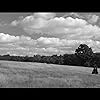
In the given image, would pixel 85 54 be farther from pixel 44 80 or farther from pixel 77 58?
pixel 44 80

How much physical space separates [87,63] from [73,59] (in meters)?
1.76

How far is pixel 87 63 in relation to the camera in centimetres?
2273

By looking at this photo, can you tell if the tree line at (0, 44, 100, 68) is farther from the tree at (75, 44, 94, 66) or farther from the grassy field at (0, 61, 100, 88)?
the grassy field at (0, 61, 100, 88)

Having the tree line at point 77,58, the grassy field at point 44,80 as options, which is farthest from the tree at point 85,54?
the grassy field at point 44,80

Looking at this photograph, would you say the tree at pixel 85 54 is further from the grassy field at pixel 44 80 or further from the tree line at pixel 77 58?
the grassy field at pixel 44 80

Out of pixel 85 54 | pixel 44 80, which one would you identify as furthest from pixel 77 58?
pixel 44 80

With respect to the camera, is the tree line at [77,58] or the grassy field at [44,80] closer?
the grassy field at [44,80]

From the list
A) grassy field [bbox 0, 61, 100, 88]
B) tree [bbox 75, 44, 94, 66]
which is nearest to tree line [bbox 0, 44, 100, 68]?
tree [bbox 75, 44, 94, 66]

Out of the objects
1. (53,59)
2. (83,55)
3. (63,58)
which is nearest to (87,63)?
(83,55)
